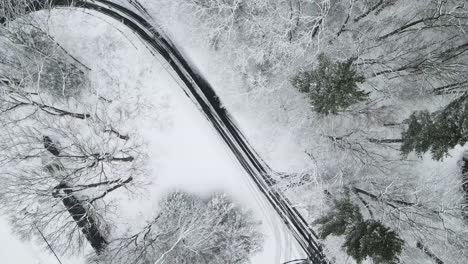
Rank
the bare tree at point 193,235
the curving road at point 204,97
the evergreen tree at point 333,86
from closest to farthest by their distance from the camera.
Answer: the evergreen tree at point 333,86
the bare tree at point 193,235
the curving road at point 204,97

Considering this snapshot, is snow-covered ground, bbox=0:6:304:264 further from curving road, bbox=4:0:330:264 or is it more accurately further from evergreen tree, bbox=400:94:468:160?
evergreen tree, bbox=400:94:468:160

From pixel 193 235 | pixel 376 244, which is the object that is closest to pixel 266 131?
pixel 193 235

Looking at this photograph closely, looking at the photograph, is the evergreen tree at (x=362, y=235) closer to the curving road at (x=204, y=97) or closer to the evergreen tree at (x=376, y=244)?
the evergreen tree at (x=376, y=244)

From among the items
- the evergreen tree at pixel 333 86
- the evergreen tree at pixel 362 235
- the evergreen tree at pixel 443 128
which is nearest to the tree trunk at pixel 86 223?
the evergreen tree at pixel 362 235

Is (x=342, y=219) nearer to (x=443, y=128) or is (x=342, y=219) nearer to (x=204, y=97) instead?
(x=443, y=128)

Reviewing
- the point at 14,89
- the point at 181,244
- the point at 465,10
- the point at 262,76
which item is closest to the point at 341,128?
the point at 262,76

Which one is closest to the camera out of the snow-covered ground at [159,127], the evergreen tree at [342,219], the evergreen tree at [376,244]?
the evergreen tree at [376,244]
